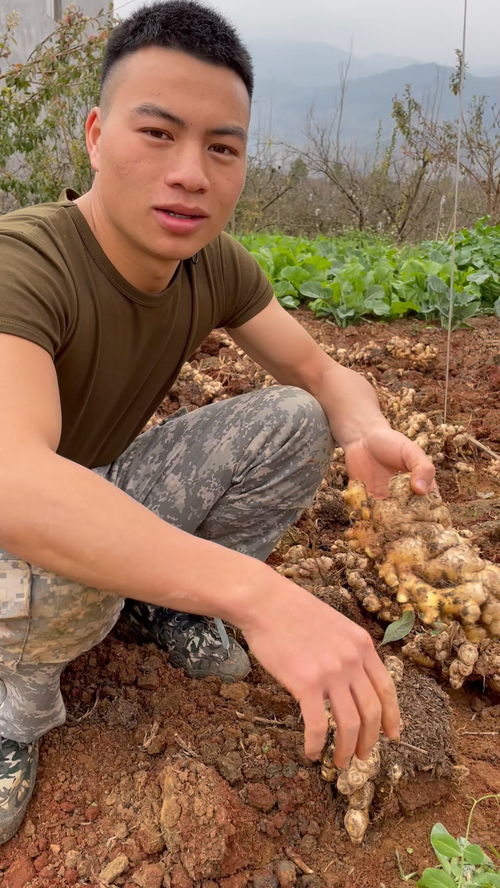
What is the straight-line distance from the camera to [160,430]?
7.56ft

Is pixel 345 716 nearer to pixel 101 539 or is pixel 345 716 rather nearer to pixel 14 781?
pixel 101 539

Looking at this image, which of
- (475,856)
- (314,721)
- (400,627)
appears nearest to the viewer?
(314,721)

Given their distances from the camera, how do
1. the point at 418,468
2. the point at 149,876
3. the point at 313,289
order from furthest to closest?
the point at 313,289 → the point at 418,468 → the point at 149,876

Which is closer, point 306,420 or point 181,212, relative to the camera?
point 181,212

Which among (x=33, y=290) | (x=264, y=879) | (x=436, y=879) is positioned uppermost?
(x=33, y=290)

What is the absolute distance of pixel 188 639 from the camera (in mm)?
2127

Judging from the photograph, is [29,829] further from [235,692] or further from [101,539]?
[101,539]

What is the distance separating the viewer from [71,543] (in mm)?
1210

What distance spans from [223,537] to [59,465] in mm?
1162

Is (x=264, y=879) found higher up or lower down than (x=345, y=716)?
lower down

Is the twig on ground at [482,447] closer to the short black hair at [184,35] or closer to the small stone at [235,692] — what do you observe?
the small stone at [235,692]

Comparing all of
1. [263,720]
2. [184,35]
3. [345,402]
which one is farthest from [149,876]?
[184,35]

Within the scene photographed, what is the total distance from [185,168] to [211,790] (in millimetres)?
1349

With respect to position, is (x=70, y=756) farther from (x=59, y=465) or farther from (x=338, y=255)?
(x=338, y=255)
